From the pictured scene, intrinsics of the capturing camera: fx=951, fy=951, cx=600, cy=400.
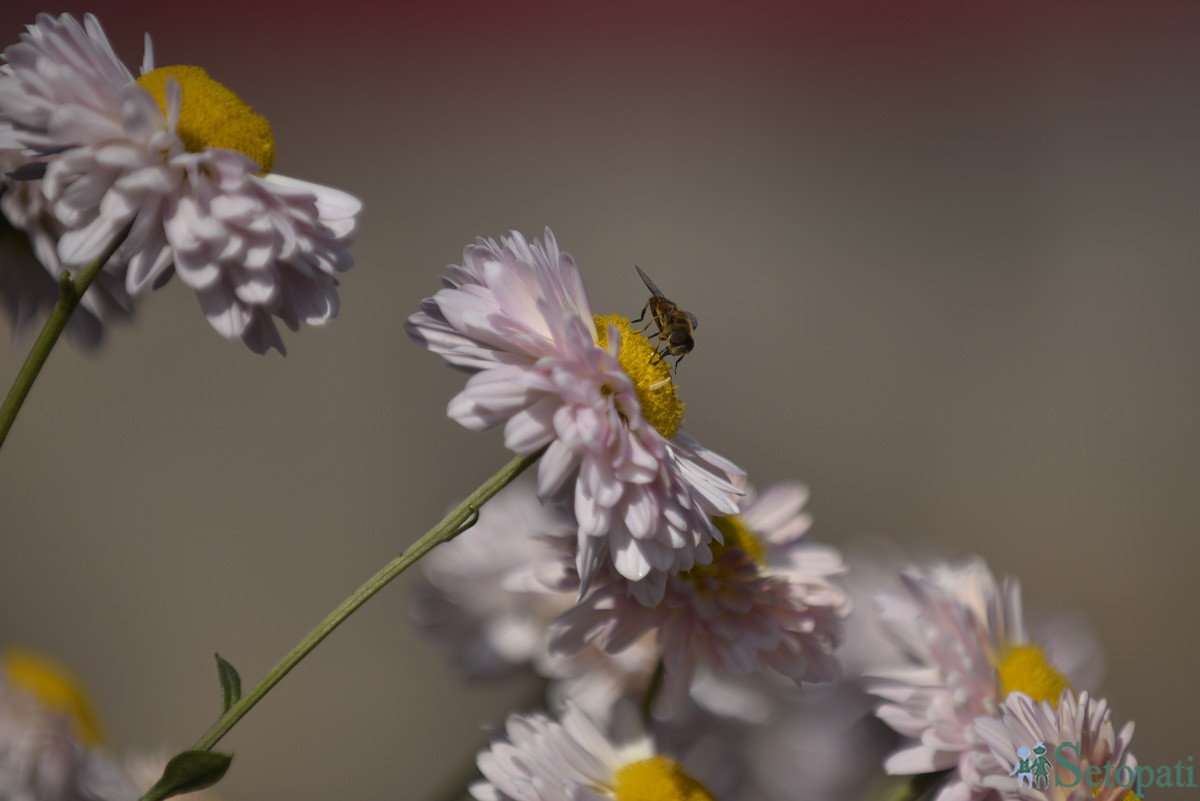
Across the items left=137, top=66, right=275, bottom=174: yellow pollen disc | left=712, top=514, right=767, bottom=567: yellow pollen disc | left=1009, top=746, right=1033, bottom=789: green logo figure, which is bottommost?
left=1009, top=746, right=1033, bottom=789: green logo figure

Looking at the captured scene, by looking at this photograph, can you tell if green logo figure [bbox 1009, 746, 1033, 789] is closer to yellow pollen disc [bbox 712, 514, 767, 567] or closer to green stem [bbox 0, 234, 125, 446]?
yellow pollen disc [bbox 712, 514, 767, 567]

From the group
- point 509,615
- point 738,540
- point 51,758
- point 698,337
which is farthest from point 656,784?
point 698,337

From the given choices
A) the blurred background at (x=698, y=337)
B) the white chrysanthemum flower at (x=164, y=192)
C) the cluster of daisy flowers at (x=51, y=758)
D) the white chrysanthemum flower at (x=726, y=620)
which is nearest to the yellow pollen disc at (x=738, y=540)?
the white chrysanthemum flower at (x=726, y=620)

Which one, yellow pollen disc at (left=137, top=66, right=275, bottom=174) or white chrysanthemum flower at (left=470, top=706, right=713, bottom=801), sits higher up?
yellow pollen disc at (left=137, top=66, right=275, bottom=174)

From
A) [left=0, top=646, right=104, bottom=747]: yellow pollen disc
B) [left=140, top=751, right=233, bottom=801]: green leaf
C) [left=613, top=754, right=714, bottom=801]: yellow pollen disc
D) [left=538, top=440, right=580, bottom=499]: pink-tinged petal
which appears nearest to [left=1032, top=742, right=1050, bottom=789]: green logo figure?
[left=613, top=754, right=714, bottom=801]: yellow pollen disc

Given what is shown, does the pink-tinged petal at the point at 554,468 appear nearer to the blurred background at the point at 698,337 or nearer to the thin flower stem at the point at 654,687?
the thin flower stem at the point at 654,687

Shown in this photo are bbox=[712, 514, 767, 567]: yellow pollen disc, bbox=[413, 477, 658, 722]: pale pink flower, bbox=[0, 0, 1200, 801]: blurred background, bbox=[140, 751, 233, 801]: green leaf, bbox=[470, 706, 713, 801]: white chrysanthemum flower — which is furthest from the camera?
bbox=[0, 0, 1200, 801]: blurred background

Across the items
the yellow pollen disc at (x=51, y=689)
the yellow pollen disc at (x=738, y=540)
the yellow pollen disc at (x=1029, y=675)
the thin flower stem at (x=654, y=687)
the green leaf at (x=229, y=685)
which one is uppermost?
the yellow pollen disc at (x=738, y=540)

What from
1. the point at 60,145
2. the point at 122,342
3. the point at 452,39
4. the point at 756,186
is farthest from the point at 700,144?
the point at 60,145
